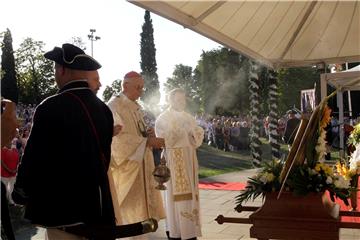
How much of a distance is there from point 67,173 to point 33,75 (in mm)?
41847

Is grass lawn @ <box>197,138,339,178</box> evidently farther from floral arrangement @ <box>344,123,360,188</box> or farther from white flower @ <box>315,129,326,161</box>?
white flower @ <box>315,129,326,161</box>

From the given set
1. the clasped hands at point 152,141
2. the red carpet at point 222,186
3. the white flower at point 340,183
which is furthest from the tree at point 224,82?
the white flower at point 340,183

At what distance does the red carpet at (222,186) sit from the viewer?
35.7ft

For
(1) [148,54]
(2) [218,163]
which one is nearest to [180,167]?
(2) [218,163]

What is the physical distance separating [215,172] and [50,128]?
12.7 m

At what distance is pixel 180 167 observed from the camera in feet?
20.4

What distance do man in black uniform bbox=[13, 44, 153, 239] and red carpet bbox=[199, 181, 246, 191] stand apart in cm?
844

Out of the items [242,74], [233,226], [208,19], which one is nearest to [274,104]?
[233,226]

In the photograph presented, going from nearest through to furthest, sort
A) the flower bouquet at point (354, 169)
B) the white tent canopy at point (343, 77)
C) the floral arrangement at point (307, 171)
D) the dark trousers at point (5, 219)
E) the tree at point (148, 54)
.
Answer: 1. the dark trousers at point (5, 219)
2. the floral arrangement at point (307, 171)
3. the flower bouquet at point (354, 169)
4. the white tent canopy at point (343, 77)
5. the tree at point (148, 54)

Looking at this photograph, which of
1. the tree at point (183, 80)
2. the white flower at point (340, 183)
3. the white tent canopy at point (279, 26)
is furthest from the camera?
the tree at point (183, 80)

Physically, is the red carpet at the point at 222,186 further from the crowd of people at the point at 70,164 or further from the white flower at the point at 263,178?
the crowd of people at the point at 70,164

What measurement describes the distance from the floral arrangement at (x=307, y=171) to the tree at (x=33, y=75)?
132 feet

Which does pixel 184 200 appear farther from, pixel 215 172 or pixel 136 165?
pixel 215 172

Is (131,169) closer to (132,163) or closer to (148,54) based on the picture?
(132,163)
